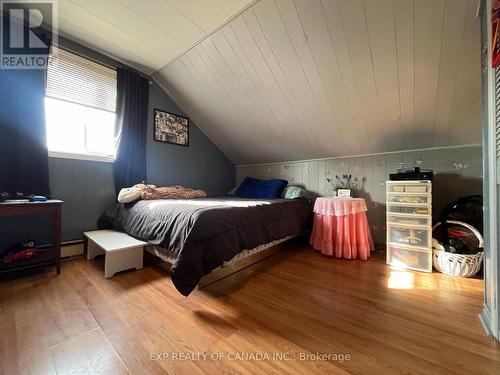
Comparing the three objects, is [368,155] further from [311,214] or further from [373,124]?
[311,214]

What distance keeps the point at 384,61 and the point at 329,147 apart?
1261 millimetres

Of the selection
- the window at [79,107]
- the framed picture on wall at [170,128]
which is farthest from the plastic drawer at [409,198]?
the window at [79,107]

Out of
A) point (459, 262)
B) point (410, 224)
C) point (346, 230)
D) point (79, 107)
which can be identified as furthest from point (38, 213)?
point (459, 262)

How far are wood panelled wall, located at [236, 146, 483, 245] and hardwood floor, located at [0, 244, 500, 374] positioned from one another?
3.26 ft

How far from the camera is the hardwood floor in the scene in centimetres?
93

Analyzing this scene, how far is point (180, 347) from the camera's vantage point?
3.35 feet

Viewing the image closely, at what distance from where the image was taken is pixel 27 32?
2008mm

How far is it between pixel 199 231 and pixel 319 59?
6.15ft

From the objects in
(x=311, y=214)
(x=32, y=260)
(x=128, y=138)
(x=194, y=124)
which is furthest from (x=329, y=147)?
(x=32, y=260)

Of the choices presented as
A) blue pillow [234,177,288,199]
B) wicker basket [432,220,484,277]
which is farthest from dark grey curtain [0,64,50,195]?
wicker basket [432,220,484,277]

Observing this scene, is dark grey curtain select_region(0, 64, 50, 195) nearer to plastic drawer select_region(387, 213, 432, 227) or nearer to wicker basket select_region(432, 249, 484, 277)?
plastic drawer select_region(387, 213, 432, 227)

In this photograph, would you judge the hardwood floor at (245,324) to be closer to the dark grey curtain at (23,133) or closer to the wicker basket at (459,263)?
the wicker basket at (459,263)

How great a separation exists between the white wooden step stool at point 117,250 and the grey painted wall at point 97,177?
33 centimetres

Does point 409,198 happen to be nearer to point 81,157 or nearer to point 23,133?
point 81,157
